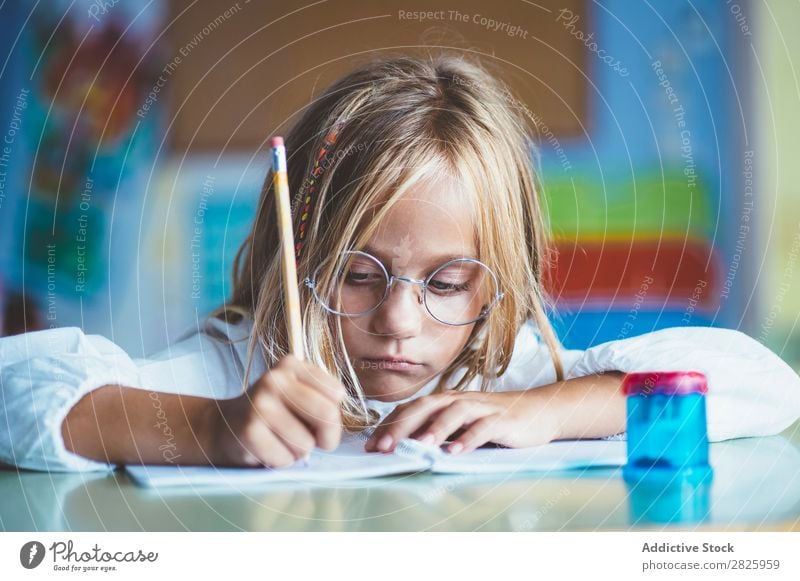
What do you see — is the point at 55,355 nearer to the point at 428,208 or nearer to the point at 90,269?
the point at 90,269

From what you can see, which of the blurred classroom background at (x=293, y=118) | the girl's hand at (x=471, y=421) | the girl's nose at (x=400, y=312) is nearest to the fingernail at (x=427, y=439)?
the girl's hand at (x=471, y=421)

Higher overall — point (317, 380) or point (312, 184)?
point (312, 184)

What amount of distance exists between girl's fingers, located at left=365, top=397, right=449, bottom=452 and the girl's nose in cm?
7

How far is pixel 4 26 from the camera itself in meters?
0.76

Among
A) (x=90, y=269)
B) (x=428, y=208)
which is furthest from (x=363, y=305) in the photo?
(x=90, y=269)

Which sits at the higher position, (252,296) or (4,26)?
(4,26)

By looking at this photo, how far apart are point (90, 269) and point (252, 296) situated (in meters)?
0.13

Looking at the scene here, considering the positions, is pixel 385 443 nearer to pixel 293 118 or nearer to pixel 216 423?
pixel 216 423

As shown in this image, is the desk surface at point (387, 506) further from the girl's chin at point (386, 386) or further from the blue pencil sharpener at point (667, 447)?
the girl's chin at point (386, 386)

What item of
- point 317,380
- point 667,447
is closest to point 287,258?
point 317,380

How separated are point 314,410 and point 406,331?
0.16m

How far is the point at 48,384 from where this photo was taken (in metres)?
0.70

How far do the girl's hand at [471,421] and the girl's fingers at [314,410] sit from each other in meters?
0.08
